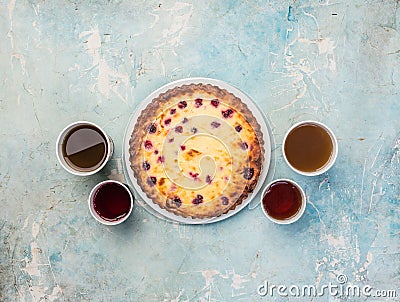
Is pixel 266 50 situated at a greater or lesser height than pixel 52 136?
greater

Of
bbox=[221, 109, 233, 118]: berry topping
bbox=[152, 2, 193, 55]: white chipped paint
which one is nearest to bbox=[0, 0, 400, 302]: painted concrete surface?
bbox=[152, 2, 193, 55]: white chipped paint

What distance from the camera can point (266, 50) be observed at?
1.46 meters

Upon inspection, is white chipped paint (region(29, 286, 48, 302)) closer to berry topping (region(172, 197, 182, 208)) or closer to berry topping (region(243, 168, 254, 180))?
berry topping (region(172, 197, 182, 208))

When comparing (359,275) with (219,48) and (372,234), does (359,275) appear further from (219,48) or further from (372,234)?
(219,48)

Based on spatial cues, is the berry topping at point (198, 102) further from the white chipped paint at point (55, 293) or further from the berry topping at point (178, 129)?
the white chipped paint at point (55, 293)

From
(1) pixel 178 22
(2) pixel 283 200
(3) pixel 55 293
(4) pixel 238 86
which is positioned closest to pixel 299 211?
(2) pixel 283 200

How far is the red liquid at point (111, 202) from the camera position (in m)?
1.40

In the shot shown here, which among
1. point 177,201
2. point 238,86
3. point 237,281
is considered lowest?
point 237,281

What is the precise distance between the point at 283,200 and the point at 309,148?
0.16m

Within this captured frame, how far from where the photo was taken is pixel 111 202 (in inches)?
55.5

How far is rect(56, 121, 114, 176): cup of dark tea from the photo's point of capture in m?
1.40

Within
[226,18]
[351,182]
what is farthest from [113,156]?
[351,182]

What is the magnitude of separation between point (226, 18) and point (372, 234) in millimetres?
737

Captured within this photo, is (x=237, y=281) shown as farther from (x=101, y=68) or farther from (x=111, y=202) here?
(x=101, y=68)
